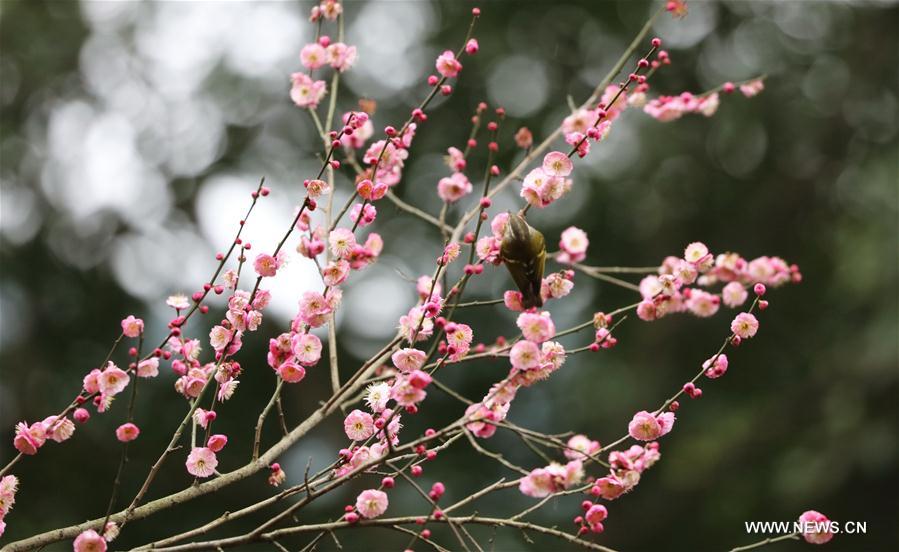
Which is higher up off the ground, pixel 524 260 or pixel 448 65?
pixel 448 65

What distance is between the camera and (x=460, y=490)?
7863 millimetres

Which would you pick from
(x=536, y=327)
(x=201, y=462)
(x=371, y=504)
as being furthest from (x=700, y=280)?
(x=201, y=462)

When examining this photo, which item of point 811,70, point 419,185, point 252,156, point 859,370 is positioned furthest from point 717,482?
point 252,156

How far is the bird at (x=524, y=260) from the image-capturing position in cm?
170

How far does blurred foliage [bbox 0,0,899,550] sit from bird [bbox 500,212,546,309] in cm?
511

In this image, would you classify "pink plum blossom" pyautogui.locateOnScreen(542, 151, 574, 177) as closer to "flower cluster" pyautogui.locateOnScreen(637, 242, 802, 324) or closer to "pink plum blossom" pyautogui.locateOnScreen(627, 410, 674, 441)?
"flower cluster" pyautogui.locateOnScreen(637, 242, 802, 324)

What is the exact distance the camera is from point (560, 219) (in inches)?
304

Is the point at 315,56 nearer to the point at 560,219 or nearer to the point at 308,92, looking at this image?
the point at 308,92

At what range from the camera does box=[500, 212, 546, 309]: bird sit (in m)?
1.70

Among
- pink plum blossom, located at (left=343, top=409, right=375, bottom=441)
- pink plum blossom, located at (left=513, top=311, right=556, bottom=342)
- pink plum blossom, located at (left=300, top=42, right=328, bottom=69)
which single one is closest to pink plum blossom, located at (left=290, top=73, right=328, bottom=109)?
pink plum blossom, located at (left=300, top=42, right=328, bottom=69)

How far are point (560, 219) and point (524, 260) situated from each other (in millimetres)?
6076

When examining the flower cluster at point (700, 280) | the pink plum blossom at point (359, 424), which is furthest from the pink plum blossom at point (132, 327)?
the flower cluster at point (700, 280)

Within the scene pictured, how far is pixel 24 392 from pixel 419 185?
3.40 m

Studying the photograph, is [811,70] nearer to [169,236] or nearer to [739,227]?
[739,227]
